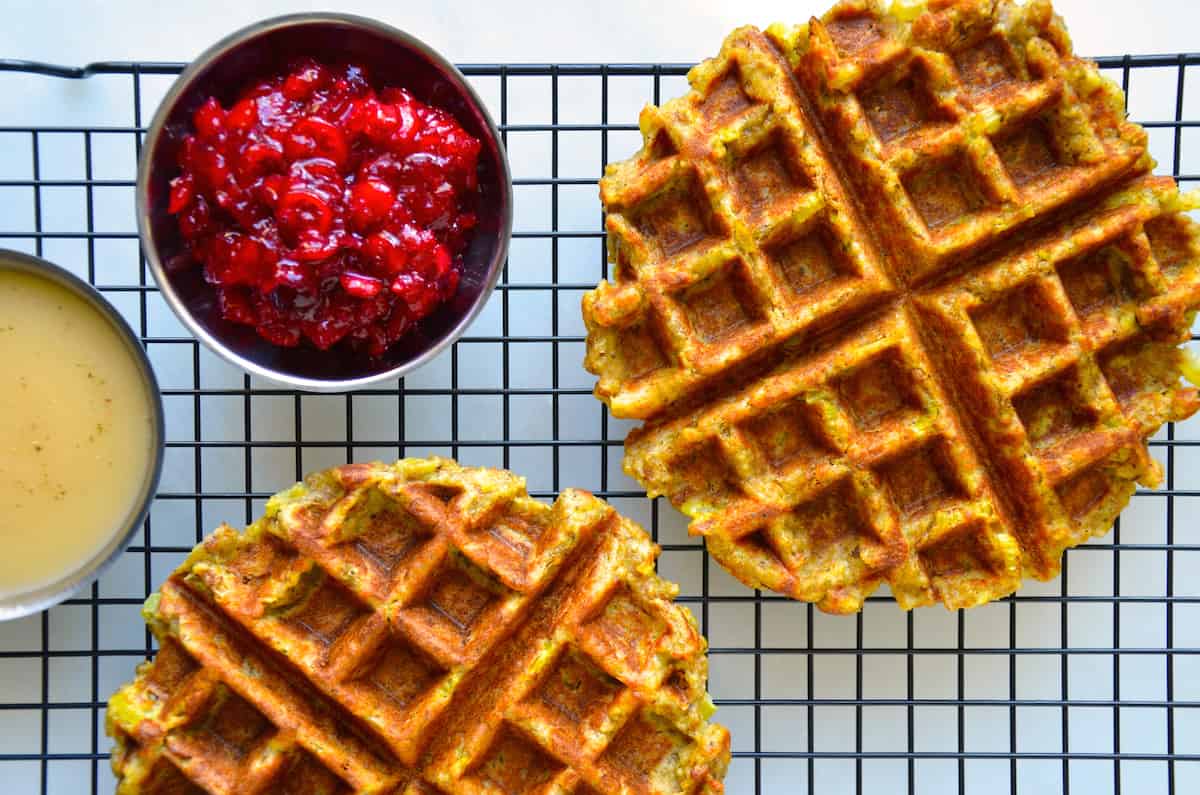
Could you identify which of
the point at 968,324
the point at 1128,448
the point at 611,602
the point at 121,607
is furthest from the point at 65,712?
the point at 1128,448

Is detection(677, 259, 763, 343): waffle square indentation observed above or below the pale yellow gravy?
above

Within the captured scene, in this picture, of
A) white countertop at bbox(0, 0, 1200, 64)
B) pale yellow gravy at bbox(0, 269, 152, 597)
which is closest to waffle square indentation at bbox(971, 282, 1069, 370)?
white countertop at bbox(0, 0, 1200, 64)

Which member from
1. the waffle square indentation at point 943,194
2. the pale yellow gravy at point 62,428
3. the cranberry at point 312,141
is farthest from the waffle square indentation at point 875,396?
the pale yellow gravy at point 62,428

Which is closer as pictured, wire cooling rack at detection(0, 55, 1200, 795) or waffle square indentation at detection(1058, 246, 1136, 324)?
waffle square indentation at detection(1058, 246, 1136, 324)

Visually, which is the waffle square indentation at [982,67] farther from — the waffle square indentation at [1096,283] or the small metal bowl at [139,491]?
the small metal bowl at [139,491]

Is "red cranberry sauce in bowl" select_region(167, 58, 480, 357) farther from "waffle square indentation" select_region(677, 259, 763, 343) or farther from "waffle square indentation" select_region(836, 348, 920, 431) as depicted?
"waffle square indentation" select_region(836, 348, 920, 431)

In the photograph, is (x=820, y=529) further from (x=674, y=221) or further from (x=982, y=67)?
(x=982, y=67)

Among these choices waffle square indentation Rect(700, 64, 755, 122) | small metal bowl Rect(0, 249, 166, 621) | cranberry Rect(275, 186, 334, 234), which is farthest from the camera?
waffle square indentation Rect(700, 64, 755, 122)
